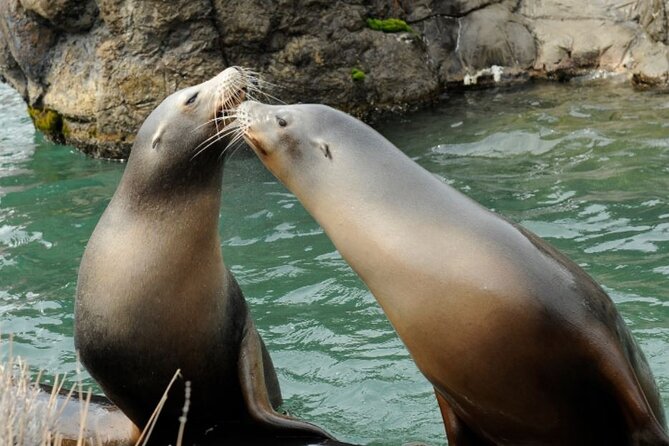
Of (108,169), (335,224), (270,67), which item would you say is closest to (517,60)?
(270,67)

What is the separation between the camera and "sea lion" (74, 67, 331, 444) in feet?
16.0

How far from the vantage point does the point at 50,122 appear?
466 inches

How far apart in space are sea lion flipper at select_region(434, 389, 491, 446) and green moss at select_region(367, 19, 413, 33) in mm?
7926

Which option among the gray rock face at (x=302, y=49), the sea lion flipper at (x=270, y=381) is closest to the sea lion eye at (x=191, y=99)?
the sea lion flipper at (x=270, y=381)

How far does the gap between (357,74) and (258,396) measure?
6.81 metres

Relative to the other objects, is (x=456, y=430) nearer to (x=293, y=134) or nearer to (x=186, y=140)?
(x=293, y=134)

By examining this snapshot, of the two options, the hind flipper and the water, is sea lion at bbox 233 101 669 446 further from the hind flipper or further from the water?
the water

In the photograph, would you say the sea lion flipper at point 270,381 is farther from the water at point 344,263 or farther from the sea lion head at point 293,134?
the sea lion head at point 293,134

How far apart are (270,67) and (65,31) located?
90.3 inches

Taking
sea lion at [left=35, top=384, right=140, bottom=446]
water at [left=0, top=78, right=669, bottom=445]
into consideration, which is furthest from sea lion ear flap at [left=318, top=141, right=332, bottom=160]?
sea lion at [left=35, top=384, right=140, bottom=446]

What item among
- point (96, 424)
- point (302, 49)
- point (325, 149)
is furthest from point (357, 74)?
point (325, 149)

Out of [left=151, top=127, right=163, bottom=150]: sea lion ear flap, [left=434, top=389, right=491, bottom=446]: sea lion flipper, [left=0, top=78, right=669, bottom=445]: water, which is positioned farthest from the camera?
[left=0, top=78, right=669, bottom=445]: water

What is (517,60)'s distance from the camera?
12.4 meters

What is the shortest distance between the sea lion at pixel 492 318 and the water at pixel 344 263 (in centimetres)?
133
